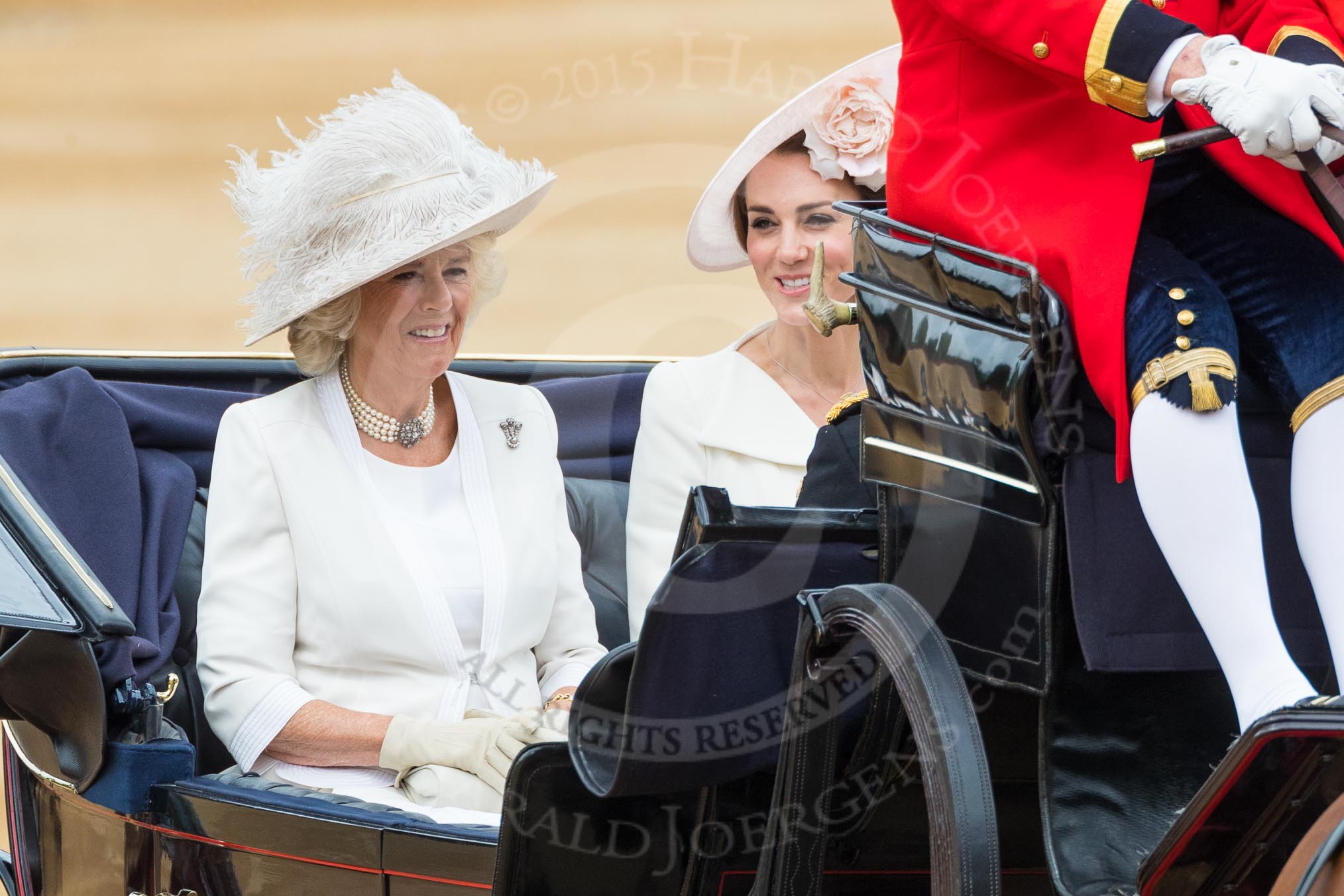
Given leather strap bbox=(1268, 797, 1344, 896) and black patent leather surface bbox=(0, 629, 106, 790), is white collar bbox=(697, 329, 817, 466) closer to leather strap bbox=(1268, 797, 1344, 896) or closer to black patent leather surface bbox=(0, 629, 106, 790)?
black patent leather surface bbox=(0, 629, 106, 790)

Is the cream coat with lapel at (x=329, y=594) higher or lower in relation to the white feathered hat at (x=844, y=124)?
lower

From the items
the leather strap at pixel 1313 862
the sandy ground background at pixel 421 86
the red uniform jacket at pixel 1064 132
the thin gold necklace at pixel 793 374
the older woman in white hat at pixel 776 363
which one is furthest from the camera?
the sandy ground background at pixel 421 86

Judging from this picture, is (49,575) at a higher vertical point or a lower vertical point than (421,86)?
lower

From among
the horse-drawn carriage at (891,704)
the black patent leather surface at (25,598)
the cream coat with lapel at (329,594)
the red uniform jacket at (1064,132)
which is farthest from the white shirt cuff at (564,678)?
the red uniform jacket at (1064,132)

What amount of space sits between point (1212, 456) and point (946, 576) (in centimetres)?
26

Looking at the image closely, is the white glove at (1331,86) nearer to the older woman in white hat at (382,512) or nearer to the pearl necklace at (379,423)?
the older woman in white hat at (382,512)

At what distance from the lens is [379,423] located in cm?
197

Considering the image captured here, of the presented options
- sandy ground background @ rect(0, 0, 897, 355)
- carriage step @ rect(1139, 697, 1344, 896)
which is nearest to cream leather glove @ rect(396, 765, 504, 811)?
carriage step @ rect(1139, 697, 1344, 896)

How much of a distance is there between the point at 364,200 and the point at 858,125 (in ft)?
2.15

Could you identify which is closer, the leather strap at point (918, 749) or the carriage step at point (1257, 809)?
the carriage step at point (1257, 809)

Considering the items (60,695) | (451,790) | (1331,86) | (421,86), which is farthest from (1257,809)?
(421,86)

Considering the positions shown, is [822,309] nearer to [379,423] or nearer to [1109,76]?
[1109,76]

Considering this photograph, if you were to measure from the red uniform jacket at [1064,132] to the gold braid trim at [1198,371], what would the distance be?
0.03 m

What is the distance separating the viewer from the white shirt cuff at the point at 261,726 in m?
1.76
